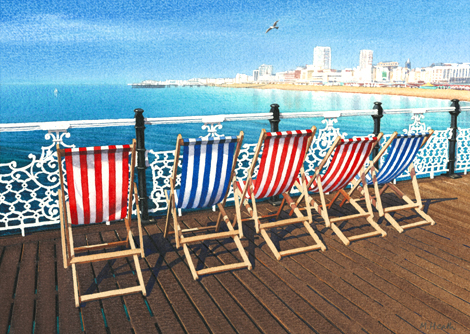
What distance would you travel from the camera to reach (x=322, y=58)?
176 metres

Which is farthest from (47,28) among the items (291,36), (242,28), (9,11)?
(291,36)

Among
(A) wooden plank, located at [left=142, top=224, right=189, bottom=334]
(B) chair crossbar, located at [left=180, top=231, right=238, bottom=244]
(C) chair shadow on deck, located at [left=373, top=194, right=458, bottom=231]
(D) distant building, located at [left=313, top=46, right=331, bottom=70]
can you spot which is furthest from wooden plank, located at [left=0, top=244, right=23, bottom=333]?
(D) distant building, located at [left=313, top=46, right=331, bottom=70]

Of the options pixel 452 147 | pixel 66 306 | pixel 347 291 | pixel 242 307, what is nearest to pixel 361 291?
pixel 347 291

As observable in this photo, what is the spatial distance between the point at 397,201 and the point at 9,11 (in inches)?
4720

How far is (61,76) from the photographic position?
10706cm

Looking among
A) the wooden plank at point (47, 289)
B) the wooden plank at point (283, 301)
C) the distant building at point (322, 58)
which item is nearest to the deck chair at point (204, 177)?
the wooden plank at point (283, 301)

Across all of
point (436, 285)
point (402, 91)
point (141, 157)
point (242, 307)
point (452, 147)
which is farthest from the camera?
point (402, 91)

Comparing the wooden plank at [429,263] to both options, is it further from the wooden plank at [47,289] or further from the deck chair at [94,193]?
the wooden plank at [47,289]

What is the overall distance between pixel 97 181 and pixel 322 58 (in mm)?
→ 184627

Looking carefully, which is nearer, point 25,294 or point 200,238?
point 25,294

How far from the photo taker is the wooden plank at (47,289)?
2.20m

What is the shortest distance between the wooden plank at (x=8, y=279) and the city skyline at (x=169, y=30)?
10102cm

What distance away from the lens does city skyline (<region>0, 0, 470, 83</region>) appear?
4094 inches

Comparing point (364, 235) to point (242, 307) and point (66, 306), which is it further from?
point (66, 306)
